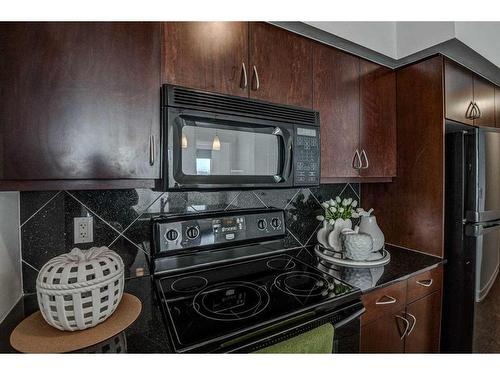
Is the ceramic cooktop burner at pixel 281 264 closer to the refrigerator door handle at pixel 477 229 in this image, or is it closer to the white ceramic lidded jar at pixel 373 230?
the white ceramic lidded jar at pixel 373 230

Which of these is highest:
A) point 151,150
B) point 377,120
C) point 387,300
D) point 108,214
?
point 377,120

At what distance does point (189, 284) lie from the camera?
3.34 ft

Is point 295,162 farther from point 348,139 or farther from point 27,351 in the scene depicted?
point 27,351

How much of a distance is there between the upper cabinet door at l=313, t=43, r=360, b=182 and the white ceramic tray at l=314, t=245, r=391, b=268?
0.41 m

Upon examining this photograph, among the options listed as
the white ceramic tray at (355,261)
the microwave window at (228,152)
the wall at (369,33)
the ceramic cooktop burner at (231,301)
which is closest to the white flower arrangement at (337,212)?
the white ceramic tray at (355,261)

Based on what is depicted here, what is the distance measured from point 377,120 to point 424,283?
35.9 inches

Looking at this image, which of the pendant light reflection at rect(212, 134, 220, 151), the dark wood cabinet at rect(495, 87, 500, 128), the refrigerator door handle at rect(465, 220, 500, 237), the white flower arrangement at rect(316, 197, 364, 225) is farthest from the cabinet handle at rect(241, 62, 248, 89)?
the dark wood cabinet at rect(495, 87, 500, 128)

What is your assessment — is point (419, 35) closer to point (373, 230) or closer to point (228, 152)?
point (373, 230)

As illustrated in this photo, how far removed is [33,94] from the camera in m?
0.69

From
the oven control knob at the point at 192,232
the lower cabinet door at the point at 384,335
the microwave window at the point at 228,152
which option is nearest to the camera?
the microwave window at the point at 228,152

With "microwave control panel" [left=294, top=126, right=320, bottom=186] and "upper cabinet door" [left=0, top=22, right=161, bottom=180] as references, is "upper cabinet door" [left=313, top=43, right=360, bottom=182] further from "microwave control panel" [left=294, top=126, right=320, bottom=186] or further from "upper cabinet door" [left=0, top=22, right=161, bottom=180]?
"upper cabinet door" [left=0, top=22, right=161, bottom=180]

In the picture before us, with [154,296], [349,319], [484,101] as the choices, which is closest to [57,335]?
[154,296]

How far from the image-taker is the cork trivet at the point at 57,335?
2.11 feet

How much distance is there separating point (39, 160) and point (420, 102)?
5.73 ft
